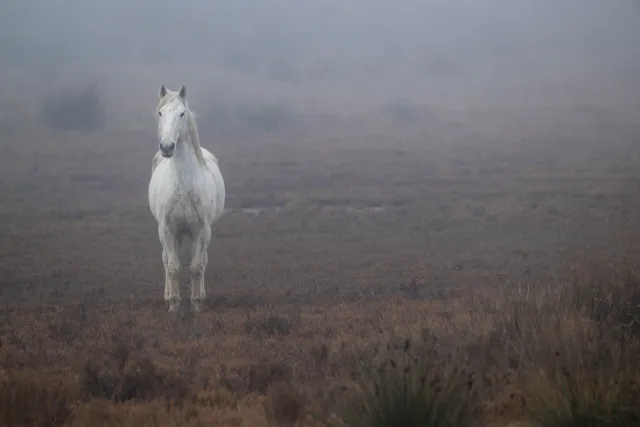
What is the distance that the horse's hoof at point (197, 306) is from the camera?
31.8ft

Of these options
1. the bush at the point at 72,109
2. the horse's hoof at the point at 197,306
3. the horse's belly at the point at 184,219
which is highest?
Result: the bush at the point at 72,109

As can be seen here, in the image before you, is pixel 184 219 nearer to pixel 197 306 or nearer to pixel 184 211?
pixel 184 211

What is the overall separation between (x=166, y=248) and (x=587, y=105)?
114 feet

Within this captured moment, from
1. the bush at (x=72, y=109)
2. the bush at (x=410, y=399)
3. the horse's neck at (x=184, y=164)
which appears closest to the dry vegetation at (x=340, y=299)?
the bush at (x=410, y=399)

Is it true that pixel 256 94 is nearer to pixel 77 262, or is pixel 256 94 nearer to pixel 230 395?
pixel 77 262

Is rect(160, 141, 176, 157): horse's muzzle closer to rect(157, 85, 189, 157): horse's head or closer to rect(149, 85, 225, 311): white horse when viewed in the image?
rect(157, 85, 189, 157): horse's head

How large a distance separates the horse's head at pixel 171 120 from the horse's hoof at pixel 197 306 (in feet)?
6.72

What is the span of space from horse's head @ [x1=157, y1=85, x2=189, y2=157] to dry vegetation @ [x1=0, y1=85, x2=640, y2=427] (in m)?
2.04

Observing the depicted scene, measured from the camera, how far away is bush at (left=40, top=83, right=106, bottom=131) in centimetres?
4131

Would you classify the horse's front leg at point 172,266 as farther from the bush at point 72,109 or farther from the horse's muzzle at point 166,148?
the bush at point 72,109

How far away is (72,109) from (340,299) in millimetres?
34601

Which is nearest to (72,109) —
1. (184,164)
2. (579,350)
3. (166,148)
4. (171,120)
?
(184,164)

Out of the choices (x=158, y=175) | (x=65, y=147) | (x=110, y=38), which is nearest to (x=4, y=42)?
(x=65, y=147)

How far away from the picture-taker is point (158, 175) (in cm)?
1073
